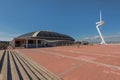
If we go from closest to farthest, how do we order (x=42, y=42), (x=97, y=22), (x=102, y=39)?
(x=42, y=42) < (x=102, y=39) < (x=97, y=22)

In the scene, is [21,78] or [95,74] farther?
[95,74]

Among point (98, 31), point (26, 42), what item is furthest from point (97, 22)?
point (26, 42)

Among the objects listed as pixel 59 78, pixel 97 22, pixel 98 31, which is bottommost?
pixel 59 78

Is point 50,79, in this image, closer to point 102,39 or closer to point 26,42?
point 26,42

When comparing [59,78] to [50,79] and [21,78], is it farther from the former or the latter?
[21,78]

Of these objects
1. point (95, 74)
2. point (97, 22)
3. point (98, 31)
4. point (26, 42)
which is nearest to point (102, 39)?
point (98, 31)

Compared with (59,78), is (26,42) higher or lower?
higher

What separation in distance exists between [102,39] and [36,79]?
41359 millimetres

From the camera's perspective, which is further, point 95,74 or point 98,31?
point 98,31

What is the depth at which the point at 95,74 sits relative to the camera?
464 cm

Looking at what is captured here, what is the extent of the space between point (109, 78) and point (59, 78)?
1.91m

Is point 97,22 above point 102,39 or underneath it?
above

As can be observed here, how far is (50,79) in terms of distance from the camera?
4.27 meters

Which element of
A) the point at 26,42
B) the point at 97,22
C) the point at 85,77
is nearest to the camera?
the point at 85,77
